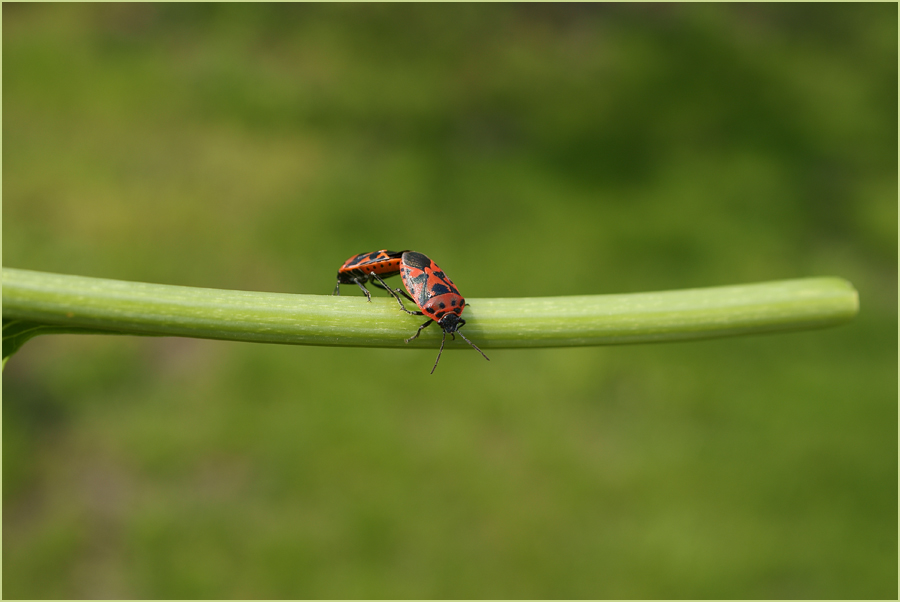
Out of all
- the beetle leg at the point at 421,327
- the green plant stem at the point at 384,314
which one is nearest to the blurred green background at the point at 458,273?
the beetle leg at the point at 421,327

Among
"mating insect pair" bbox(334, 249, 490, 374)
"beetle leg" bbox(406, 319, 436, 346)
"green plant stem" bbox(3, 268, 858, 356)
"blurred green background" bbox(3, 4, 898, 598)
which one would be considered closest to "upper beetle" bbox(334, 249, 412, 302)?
"mating insect pair" bbox(334, 249, 490, 374)

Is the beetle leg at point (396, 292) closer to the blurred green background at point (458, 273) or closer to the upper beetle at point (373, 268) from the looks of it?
the upper beetle at point (373, 268)

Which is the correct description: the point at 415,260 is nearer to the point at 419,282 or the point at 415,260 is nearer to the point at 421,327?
the point at 419,282

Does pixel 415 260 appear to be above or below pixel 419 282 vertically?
above

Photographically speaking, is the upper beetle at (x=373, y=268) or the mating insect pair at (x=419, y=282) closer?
the mating insect pair at (x=419, y=282)

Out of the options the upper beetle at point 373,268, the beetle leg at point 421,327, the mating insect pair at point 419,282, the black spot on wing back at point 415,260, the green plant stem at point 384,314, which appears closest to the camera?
the green plant stem at point 384,314

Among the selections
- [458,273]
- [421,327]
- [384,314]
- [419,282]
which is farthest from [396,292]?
[458,273]

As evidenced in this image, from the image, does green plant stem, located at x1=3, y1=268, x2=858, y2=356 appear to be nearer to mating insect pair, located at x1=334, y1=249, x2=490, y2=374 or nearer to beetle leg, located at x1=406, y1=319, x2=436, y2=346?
beetle leg, located at x1=406, y1=319, x2=436, y2=346
